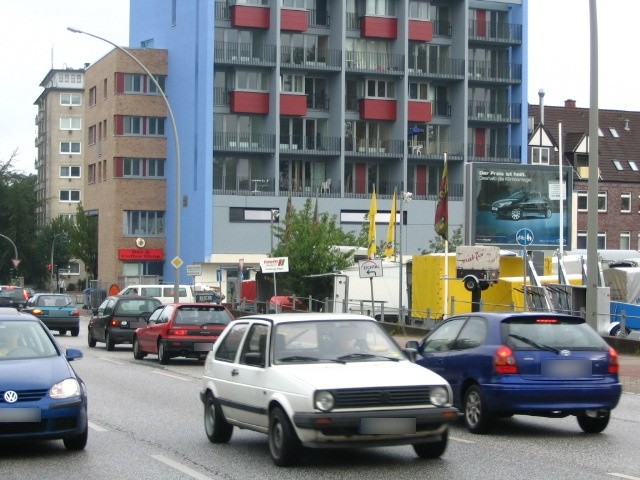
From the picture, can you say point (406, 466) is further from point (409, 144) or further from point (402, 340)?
point (409, 144)

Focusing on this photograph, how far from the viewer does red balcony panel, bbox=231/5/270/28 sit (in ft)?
245

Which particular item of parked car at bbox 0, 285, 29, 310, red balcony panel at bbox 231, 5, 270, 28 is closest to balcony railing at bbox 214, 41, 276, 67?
red balcony panel at bbox 231, 5, 270, 28

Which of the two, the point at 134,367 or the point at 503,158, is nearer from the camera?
the point at 134,367

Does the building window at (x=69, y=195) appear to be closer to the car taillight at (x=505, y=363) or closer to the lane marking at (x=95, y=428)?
the lane marking at (x=95, y=428)

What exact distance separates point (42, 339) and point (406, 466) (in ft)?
14.3

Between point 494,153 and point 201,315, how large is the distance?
5766cm

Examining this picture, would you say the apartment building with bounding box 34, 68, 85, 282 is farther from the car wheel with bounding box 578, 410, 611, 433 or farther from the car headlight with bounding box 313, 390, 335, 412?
the car headlight with bounding box 313, 390, 335, 412

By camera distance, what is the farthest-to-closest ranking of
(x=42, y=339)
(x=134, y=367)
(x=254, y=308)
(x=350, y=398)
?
(x=254, y=308), (x=134, y=367), (x=42, y=339), (x=350, y=398)

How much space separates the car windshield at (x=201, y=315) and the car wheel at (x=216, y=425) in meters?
14.0

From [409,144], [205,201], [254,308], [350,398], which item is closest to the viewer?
[350,398]

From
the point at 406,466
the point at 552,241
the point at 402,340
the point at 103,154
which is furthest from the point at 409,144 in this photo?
the point at 406,466

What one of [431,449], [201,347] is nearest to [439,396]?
[431,449]

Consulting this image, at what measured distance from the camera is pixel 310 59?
77438mm

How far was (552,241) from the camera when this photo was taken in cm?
5375
